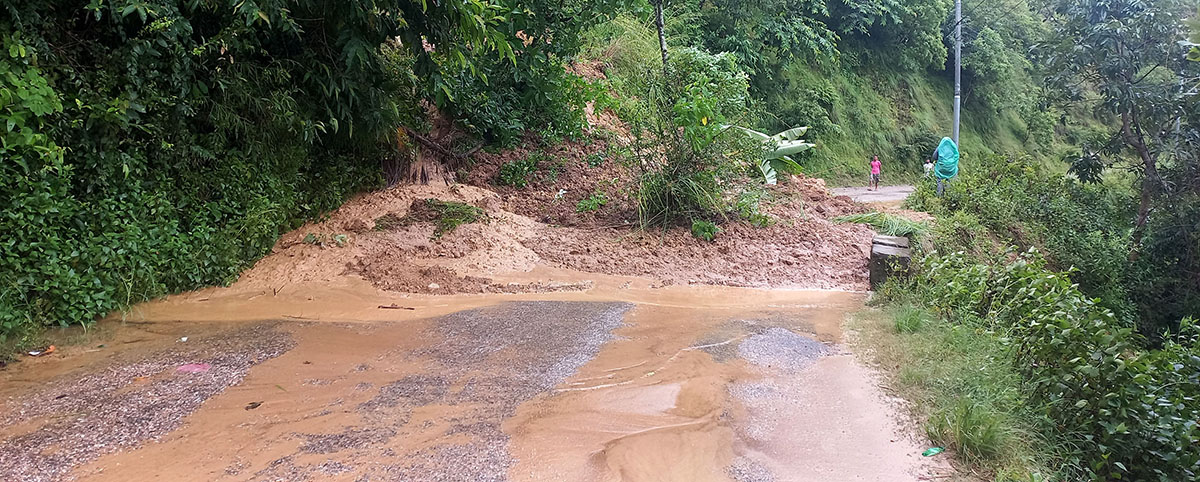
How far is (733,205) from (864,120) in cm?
1712

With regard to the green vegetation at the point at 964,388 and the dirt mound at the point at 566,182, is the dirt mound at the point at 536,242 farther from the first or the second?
the green vegetation at the point at 964,388

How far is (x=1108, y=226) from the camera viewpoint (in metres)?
12.5

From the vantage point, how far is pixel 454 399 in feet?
13.0

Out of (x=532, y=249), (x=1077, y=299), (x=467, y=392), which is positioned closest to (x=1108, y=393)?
(x=1077, y=299)

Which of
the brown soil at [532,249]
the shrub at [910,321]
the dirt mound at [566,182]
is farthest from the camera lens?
the dirt mound at [566,182]

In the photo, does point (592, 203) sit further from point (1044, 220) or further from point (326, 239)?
point (1044, 220)

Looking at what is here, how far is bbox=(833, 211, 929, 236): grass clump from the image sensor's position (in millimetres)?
9352

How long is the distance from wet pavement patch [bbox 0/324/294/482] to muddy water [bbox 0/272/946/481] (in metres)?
0.01

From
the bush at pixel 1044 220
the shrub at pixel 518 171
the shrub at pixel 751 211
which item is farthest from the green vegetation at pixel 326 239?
the bush at pixel 1044 220

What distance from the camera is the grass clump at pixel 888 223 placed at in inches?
368

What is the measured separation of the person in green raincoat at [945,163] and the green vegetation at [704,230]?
300 inches

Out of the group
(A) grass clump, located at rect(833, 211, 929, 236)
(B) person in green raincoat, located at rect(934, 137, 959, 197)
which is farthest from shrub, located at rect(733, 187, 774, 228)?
(B) person in green raincoat, located at rect(934, 137, 959, 197)

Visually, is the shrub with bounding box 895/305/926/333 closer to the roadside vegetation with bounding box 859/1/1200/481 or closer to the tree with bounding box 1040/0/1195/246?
the roadside vegetation with bounding box 859/1/1200/481

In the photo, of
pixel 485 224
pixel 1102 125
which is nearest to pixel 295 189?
pixel 485 224
